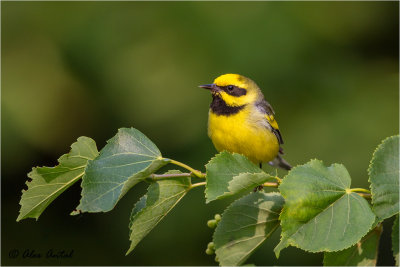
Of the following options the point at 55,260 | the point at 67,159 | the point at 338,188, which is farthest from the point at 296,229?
the point at 55,260

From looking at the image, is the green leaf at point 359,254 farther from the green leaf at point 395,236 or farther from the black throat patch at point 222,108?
the black throat patch at point 222,108

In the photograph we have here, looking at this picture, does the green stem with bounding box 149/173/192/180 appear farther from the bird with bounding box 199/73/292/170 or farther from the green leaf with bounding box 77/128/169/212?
the bird with bounding box 199/73/292/170

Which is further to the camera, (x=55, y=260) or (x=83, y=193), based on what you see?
(x=55, y=260)

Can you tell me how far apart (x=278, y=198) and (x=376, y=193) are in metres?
0.40

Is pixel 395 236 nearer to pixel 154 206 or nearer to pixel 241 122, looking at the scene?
pixel 154 206

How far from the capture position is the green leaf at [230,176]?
5.74 feet

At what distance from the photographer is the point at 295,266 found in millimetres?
4656

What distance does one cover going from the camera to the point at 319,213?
1.80m

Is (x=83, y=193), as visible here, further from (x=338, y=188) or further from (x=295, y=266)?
(x=295, y=266)

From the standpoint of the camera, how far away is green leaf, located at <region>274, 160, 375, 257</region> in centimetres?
173

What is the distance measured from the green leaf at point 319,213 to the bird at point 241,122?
3.93ft

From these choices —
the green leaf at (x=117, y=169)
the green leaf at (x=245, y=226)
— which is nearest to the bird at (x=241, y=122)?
the green leaf at (x=245, y=226)

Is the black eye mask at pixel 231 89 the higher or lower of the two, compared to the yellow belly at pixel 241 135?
higher

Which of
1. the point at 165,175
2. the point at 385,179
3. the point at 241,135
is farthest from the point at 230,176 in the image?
the point at 241,135
